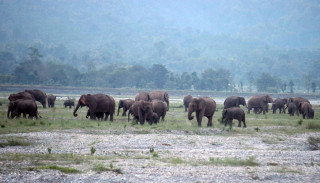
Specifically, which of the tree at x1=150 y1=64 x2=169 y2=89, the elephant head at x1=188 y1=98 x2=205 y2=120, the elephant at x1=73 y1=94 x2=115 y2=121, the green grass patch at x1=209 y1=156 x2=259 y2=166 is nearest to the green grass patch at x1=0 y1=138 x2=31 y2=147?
the green grass patch at x1=209 y1=156 x2=259 y2=166

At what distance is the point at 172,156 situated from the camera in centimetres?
1628

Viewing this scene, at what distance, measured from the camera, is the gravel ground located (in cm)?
1281

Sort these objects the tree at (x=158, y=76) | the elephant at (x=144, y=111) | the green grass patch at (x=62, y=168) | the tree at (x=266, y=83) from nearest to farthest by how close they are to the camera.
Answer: the green grass patch at (x=62, y=168) → the elephant at (x=144, y=111) → the tree at (x=158, y=76) → the tree at (x=266, y=83)

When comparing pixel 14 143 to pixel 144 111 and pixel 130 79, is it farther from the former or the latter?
pixel 130 79

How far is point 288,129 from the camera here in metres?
26.9

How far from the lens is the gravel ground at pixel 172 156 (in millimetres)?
12812

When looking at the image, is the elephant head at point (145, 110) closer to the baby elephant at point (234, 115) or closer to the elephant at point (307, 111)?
the baby elephant at point (234, 115)

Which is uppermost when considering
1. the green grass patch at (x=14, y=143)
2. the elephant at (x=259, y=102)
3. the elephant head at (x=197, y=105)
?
the elephant head at (x=197, y=105)

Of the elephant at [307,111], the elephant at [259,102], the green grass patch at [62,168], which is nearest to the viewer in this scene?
the green grass patch at [62,168]

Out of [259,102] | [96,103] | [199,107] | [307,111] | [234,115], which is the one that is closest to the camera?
[234,115]

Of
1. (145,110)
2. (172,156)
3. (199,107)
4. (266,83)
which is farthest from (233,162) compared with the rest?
(266,83)

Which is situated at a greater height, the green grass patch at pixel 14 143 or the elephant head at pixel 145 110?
the elephant head at pixel 145 110

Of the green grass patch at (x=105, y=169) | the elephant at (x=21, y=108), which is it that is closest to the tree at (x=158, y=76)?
the elephant at (x=21, y=108)

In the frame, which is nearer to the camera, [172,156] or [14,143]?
[172,156]
